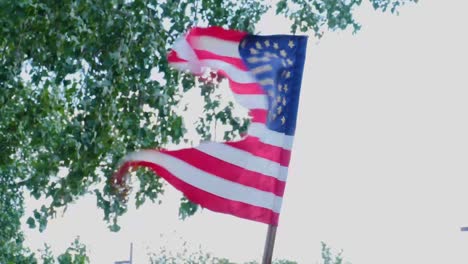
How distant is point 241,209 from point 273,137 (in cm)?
49

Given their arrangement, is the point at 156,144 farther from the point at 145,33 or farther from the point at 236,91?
the point at 236,91

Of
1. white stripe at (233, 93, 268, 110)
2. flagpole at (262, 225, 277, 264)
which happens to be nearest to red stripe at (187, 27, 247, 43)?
white stripe at (233, 93, 268, 110)

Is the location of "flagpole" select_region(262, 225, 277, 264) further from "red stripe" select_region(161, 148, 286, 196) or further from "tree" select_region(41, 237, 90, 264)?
"tree" select_region(41, 237, 90, 264)

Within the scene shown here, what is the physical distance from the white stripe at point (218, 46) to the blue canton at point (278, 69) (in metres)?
0.05

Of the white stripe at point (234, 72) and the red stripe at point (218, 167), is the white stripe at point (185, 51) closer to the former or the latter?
the white stripe at point (234, 72)

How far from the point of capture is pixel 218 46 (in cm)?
719

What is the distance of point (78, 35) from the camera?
10445mm

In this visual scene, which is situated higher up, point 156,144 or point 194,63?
point 194,63

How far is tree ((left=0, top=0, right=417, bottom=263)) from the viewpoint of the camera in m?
10.3

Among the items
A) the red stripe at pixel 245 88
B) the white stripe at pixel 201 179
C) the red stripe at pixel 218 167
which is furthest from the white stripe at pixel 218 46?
the white stripe at pixel 201 179

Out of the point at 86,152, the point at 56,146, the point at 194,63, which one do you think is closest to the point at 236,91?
the point at 194,63

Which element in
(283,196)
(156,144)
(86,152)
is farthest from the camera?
(156,144)

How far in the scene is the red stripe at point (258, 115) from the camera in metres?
6.94

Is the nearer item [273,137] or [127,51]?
[273,137]
